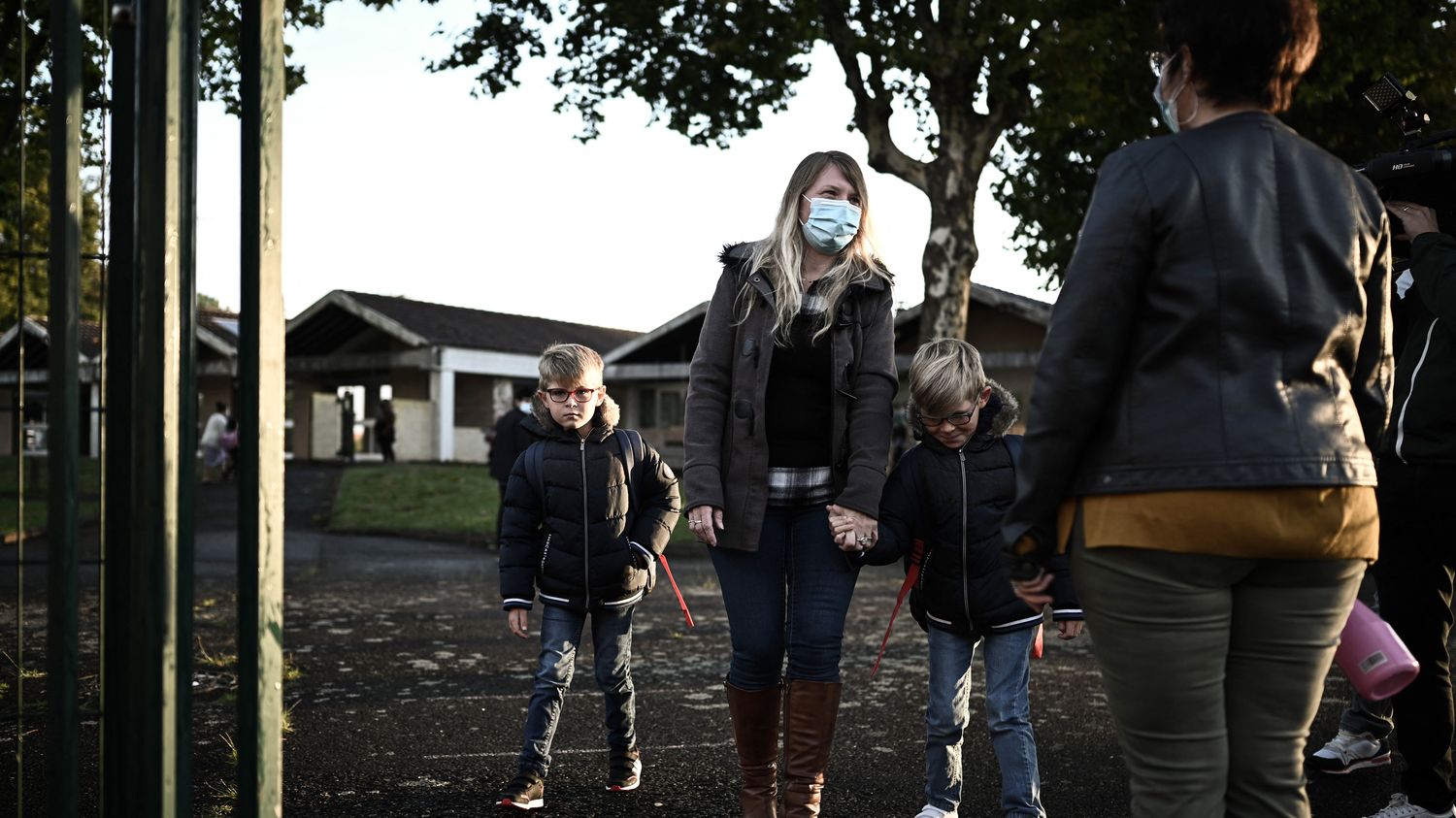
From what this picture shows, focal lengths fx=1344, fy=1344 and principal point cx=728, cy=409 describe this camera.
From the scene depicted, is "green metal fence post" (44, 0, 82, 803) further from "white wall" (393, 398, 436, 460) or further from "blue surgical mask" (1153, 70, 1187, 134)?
"white wall" (393, 398, 436, 460)

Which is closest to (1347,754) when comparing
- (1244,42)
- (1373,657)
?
(1373,657)

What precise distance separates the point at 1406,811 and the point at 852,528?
188cm

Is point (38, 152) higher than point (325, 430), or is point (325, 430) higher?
point (38, 152)

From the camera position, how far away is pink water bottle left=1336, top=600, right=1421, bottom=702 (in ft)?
8.07

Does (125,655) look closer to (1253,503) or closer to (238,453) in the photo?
(238,453)

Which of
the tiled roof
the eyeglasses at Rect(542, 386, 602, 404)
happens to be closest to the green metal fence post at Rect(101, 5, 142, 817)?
the eyeglasses at Rect(542, 386, 602, 404)

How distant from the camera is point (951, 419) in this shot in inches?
156

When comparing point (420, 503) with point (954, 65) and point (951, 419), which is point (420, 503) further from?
point (951, 419)

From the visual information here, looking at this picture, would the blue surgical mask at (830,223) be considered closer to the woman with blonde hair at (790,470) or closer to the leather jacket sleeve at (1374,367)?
the woman with blonde hair at (790,470)

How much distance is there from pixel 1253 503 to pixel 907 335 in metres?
29.0

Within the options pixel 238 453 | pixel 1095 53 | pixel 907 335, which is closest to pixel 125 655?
pixel 238 453

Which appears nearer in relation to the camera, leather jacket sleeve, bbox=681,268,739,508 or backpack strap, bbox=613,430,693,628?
leather jacket sleeve, bbox=681,268,739,508

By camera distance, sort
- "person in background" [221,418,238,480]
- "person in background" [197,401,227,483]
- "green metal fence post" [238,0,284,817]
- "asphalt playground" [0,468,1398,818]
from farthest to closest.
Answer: "person in background" [221,418,238,480], "person in background" [197,401,227,483], "asphalt playground" [0,468,1398,818], "green metal fence post" [238,0,284,817]

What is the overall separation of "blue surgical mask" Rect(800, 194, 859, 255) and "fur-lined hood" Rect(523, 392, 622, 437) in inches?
44.1
